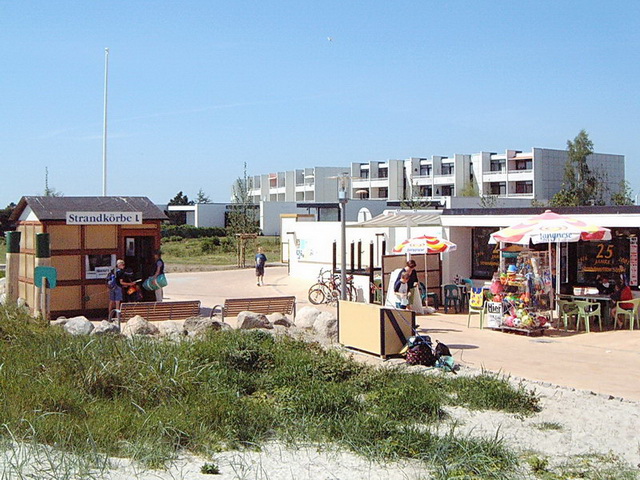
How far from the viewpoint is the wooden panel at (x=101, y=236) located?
1861cm

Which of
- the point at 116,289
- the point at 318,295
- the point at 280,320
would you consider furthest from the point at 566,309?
the point at 116,289

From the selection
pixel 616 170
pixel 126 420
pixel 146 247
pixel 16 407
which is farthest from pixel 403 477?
pixel 616 170

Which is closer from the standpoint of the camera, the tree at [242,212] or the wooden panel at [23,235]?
the wooden panel at [23,235]

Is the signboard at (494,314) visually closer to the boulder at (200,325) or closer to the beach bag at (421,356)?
→ the beach bag at (421,356)

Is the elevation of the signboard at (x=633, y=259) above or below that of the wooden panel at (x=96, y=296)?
above

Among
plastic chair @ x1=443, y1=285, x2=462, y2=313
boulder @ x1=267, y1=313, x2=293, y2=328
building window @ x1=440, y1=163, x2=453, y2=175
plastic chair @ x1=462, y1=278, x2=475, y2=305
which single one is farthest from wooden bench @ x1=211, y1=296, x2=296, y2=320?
building window @ x1=440, y1=163, x2=453, y2=175

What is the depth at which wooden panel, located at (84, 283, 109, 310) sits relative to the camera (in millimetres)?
18578

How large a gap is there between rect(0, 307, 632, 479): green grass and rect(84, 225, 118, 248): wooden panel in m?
6.53

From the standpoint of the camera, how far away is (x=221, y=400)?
342 inches

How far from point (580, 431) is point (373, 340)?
479 centimetres

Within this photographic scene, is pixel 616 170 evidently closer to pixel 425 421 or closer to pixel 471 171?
pixel 471 171

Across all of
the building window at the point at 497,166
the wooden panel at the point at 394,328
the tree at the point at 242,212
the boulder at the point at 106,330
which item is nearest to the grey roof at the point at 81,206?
the boulder at the point at 106,330

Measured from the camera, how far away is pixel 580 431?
9211 mm

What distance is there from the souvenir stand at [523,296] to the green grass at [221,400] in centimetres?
552
